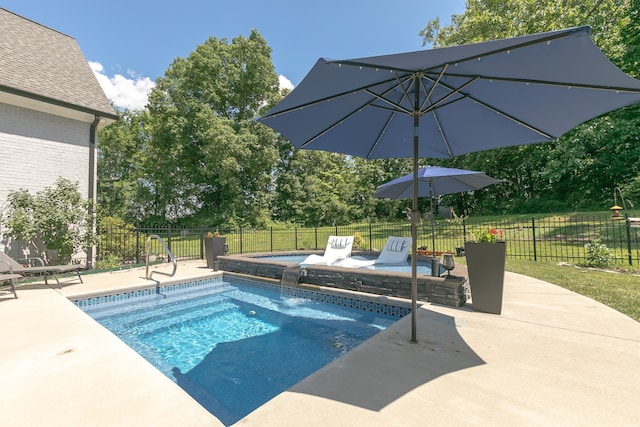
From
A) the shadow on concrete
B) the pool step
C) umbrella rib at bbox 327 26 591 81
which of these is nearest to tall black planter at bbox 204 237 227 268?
the pool step

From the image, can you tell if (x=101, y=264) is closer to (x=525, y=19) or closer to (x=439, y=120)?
(x=439, y=120)

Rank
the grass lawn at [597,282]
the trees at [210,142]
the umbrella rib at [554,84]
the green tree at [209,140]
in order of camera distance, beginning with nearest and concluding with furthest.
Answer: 1. the umbrella rib at [554,84]
2. the grass lawn at [597,282]
3. the trees at [210,142]
4. the green tree at [209,140]

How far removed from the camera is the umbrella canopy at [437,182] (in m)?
6.16

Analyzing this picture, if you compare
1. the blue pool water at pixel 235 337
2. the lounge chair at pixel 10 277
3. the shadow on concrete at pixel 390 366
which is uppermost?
the lounge chair at pixel 10 277

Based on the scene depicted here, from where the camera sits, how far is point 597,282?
220 inches

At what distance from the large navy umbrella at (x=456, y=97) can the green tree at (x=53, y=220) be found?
721 cm

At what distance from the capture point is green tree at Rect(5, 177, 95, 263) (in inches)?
276

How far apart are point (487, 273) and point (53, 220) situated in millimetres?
9568

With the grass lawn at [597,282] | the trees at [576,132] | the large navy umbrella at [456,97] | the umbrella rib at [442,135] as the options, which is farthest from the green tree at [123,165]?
the trees at [576,132]

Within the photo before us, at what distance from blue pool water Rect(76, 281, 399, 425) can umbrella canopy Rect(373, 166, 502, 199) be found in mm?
3168

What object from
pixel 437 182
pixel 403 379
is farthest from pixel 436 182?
pixel 403 379

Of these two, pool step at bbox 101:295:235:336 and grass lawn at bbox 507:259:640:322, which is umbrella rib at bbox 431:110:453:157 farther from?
pool step at bbox 101:295:235:336

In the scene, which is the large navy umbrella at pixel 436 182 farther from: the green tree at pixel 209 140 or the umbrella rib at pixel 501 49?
the green tree at pixel 209 140

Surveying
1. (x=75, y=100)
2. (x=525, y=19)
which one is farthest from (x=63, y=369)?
(x=525, y=19)
